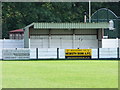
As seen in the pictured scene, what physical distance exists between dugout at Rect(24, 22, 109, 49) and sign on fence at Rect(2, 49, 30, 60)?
8053mm

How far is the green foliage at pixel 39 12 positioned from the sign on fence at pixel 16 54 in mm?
36459

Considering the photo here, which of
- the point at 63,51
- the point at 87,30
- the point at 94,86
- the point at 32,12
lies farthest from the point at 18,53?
the point at 32,12

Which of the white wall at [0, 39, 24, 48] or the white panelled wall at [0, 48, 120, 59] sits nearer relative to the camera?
the white panelled wall at [0, 48, 120, 59]

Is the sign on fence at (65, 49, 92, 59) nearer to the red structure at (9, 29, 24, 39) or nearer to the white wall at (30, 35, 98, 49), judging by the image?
the white wall at (30, 35, 98, 49)

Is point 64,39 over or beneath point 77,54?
over

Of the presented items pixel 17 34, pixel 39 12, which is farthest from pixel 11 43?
pixel 39 12

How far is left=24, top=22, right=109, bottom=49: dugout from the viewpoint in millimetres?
51688

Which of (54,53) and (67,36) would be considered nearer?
(54,53)

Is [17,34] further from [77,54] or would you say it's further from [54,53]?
[54,53]

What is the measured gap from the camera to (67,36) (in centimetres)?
5328

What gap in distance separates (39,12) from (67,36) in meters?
29.3

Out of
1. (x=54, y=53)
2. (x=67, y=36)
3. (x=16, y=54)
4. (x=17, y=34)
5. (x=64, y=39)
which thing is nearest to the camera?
(x=16, y=54)

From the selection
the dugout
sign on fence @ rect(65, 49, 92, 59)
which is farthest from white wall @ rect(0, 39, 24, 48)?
sign on fence @ rect(65, 49, 92, 59)

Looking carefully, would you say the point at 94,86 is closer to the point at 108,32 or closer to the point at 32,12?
the point at 108,32
